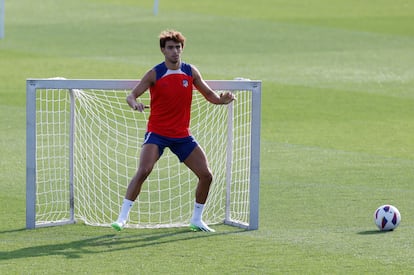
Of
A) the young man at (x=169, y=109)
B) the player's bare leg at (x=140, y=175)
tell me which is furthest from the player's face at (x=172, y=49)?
the player's bare leg at (x=140, y=175)

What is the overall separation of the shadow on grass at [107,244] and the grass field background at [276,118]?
19 mm

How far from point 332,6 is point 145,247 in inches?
1117

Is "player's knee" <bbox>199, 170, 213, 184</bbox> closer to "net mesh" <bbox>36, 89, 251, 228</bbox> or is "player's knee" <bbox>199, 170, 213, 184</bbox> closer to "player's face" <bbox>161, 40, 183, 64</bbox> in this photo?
"net mesh" <bbox>36, 89, 251, 228</bbox>

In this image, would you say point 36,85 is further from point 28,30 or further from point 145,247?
point 28,30

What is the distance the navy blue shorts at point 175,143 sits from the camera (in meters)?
10.8

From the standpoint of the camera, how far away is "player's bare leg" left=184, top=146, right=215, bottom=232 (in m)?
10.9

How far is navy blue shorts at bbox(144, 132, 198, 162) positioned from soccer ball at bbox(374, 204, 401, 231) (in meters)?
2.04

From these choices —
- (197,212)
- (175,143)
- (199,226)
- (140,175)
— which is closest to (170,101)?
(175,143)

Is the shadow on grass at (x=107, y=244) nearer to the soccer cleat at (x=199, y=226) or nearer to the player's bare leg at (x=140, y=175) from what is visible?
the soccer cleat at (x=199, y=226)

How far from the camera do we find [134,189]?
10.7 meters

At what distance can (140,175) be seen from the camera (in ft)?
35.0

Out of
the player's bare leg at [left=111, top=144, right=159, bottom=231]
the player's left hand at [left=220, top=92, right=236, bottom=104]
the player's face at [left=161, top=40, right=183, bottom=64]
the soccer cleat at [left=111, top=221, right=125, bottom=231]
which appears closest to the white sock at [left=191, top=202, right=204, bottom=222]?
the player's bare leg at [left=111, top=144, right=159, bottom=231]

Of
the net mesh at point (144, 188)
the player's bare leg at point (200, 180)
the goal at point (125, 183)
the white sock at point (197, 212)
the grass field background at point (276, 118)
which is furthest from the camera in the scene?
the net mesh at point (144, 188)

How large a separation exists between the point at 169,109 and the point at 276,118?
8608mm
